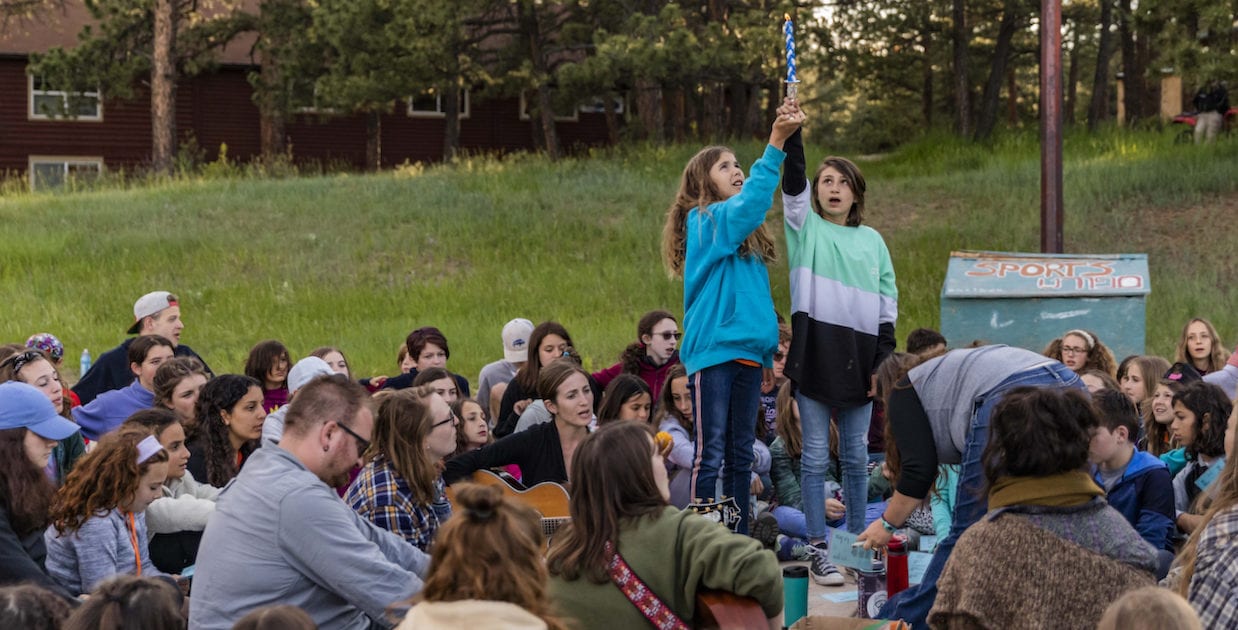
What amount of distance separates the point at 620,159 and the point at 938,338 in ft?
49.7

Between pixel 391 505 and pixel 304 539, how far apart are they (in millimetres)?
1059

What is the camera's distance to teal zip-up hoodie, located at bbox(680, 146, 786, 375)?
6199 millimetres

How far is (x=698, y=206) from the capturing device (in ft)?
21.1

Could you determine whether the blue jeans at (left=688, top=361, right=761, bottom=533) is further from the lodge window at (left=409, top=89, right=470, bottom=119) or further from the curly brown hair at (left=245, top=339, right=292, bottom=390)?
the lodge window at (left=409, top=89, right=470, bottom=119)

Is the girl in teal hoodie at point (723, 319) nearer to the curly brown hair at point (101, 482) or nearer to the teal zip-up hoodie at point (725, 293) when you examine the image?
the teal zip-up hoodie at point (725, 293)

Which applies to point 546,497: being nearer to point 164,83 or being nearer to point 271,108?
point 164,83

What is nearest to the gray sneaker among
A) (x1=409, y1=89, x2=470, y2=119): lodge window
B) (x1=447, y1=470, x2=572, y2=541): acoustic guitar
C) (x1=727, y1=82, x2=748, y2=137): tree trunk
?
(x1=447, y1=470, x2=572, y2=541): acoustic guitar

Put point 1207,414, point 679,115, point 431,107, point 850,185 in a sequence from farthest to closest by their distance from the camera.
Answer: point 431,107
point 679,115
point 850,185
point 1207,414

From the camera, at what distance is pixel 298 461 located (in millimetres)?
4320

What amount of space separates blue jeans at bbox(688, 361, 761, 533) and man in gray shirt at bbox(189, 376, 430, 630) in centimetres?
219

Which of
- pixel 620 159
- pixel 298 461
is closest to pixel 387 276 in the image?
pixel 620 159

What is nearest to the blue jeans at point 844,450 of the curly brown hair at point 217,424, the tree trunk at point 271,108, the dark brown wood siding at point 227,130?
the curly brown hair at point 217,424

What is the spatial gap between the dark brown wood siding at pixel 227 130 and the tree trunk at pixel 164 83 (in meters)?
4.56

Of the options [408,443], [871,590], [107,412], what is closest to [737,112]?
[107,412]
